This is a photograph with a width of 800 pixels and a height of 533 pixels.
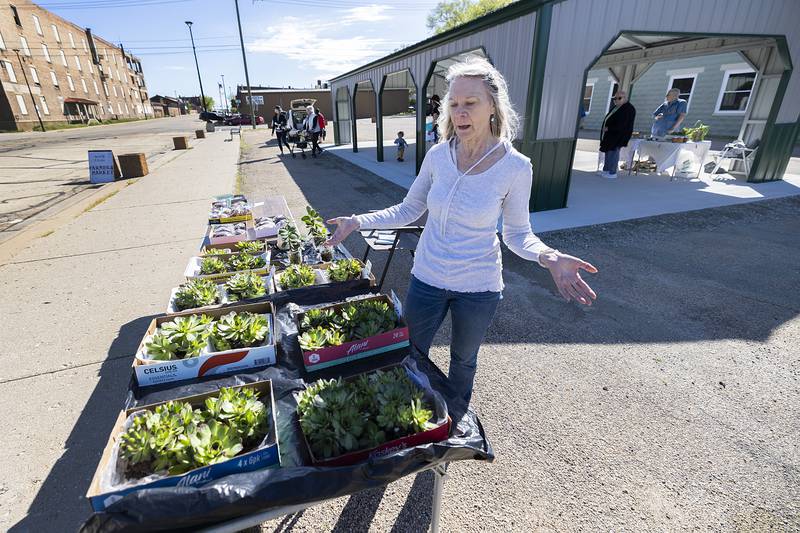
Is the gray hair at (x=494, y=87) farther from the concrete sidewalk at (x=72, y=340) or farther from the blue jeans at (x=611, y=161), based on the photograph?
the blue jeans at (x=611, y=161)

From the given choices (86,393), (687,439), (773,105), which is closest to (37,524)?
(86,393)

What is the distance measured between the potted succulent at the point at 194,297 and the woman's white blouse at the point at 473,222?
3.78 ft

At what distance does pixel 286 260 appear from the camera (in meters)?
3.37

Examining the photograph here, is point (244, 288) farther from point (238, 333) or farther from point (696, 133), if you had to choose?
point (696, 133)

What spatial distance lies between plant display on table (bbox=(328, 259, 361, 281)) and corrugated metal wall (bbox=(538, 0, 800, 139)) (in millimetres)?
4878

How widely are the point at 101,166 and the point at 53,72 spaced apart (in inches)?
1747

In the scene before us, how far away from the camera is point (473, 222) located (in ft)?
6.15

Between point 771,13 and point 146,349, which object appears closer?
point 146,349

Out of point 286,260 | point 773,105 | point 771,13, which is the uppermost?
point 771,13

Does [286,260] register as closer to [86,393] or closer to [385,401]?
[86,393]

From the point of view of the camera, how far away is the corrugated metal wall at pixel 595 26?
229 inches

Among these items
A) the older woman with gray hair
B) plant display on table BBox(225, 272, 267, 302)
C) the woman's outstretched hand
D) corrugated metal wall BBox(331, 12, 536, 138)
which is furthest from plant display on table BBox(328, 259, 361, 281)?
corrugated metal wall BBox(331, 12, 536, 138)

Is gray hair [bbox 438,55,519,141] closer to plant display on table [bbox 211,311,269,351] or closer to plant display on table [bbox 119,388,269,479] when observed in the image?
plant display on table [bbox 211,311,269,351]

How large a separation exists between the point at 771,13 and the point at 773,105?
198cm
